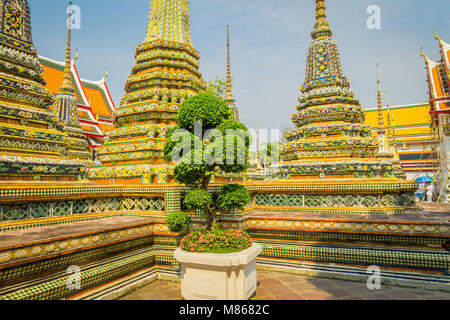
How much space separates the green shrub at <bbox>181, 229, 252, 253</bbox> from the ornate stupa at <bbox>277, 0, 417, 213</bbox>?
4150mm

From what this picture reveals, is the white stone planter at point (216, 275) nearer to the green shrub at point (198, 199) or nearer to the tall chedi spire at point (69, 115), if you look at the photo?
the green shrub at point (198, 199)

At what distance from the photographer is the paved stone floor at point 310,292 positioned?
543cm

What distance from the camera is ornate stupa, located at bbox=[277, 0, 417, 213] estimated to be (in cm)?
834

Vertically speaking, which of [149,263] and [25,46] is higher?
[25,46]

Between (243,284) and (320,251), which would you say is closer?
(243,284)

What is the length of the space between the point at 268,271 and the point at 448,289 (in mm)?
3439

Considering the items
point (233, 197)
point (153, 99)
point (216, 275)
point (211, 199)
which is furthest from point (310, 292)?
point (153, 99)

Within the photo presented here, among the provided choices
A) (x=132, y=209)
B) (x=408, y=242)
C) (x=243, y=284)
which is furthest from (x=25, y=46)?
(x=408, y=242)

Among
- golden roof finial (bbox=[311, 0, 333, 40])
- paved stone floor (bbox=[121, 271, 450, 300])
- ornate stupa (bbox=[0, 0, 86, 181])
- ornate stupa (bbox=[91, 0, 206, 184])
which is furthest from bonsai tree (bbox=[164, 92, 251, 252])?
golden roof finial (bbox=[311, 0, 333, 40])

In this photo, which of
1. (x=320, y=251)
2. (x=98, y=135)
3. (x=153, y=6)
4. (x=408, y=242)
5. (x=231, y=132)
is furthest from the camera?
(x=98, y=135)

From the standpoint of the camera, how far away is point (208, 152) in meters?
5.48

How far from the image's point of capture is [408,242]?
6.46 m

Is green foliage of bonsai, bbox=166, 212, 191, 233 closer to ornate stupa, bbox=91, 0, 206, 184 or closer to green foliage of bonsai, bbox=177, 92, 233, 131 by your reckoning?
green foliage of bonsai, bbox=177, 92, 233, 131
